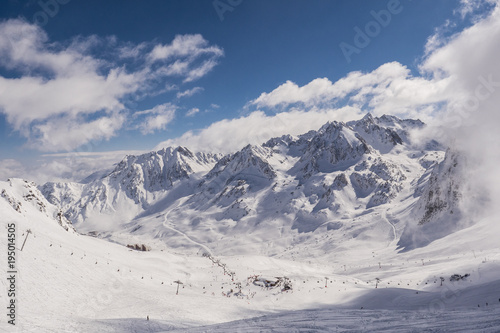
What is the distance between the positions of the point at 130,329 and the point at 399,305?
971 inches

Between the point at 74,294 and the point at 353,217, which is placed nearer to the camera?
the point at 74,294

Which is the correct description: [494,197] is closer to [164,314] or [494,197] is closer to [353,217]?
[353,217]

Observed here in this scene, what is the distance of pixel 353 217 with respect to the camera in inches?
6378

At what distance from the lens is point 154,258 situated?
2003 inches

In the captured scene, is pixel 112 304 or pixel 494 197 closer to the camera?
pixel 112 304

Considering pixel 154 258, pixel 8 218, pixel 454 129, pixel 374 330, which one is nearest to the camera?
pixel 374 330

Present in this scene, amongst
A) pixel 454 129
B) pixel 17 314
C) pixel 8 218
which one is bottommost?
pixel 17 314

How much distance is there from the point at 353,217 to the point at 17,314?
161895 mm

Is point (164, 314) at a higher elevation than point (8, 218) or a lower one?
lower

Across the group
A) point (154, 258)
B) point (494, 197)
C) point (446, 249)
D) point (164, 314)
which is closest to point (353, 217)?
point (494, 197)

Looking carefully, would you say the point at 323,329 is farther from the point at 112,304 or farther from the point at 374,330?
the point at 112,304

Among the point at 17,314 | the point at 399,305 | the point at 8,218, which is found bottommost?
the point at 399,305

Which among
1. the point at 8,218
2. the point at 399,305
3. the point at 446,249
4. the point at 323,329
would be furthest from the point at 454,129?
the point at 8,218

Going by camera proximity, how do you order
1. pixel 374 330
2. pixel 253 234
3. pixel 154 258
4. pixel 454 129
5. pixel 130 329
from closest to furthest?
1. pixel 374 330
2. pixel 130 329
3. pixel 154 258
4. pixel 454 129
5. pixel 253 234
